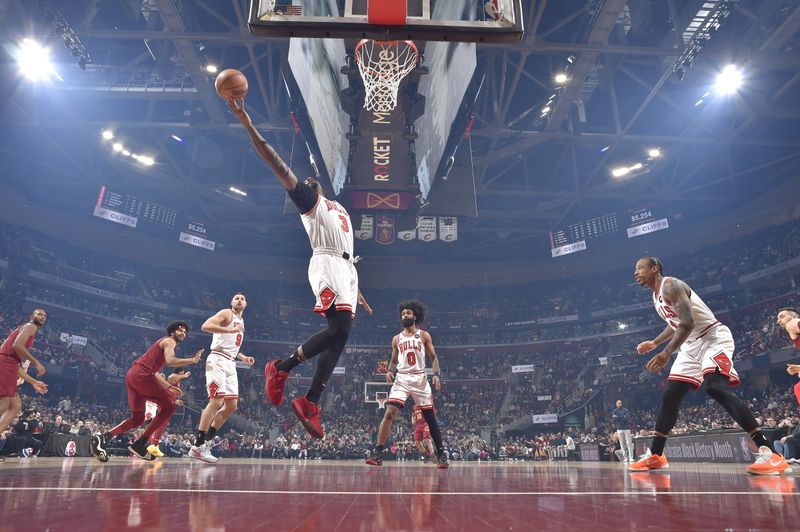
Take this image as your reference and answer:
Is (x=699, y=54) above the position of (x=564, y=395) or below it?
above

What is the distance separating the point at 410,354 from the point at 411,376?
29cm

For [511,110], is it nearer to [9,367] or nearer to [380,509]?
[9,367]

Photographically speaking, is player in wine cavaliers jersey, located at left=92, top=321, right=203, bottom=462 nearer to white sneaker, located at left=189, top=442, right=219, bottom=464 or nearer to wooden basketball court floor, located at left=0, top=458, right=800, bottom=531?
white sneaker, located at left=189, top=442, right=219, bottom=464

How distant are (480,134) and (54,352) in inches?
874

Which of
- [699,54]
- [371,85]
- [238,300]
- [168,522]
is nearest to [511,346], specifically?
[699,54]

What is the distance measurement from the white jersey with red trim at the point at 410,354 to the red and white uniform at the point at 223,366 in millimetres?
2337

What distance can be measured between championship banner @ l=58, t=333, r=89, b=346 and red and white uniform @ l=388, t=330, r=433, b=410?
2415 cm

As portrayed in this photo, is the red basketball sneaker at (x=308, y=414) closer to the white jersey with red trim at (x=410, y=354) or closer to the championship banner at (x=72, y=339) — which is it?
the white jersey with red trim at (x=410, y=354)

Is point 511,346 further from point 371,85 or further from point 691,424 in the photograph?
point 371,85

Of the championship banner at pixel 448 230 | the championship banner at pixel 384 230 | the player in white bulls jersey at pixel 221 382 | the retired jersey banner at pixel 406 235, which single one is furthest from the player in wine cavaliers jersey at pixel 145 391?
the championship banner at pixel 448 230

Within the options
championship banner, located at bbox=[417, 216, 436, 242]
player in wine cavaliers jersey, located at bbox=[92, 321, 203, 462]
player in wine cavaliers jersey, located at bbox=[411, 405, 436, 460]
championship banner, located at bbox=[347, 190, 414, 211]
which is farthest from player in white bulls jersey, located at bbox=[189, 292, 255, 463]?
championship banner, located at bbox=[417, 216, 436, 242]

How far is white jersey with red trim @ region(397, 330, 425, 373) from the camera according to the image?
654cm

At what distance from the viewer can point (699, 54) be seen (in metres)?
13.5

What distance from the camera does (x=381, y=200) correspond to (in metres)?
13.9
